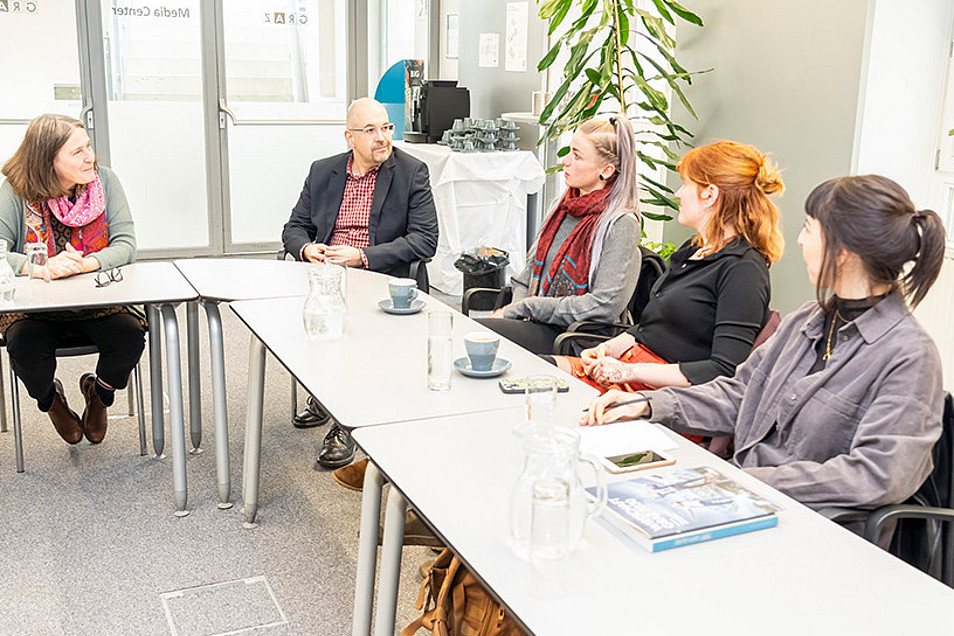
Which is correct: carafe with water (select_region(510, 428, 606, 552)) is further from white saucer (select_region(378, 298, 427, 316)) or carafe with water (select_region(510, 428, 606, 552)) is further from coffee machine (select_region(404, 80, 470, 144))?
coffee machine (select_region(404, 80, 470, 144))

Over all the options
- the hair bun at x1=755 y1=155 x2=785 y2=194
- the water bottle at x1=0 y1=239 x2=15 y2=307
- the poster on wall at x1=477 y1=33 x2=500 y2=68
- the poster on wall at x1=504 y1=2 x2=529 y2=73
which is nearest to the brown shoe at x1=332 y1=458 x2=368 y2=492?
the water bottle at x1=0 y1=239 x2=15 y2=307

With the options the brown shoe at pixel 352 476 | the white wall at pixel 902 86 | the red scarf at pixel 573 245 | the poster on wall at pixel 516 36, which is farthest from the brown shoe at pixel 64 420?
the poster on wall at pixel 516 36

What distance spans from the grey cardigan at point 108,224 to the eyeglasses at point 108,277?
0.14 metres

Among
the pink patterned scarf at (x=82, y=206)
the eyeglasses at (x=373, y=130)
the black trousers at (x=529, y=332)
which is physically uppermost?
the eyeglasses at (x=373, y=130)

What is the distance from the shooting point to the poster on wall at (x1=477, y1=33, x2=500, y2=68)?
643 centimetres

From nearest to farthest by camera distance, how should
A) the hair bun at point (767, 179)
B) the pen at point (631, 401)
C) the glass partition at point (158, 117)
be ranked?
the pen at point (631, 401) → the hair bun at point (767, 179) → the glass partition at point (158, 117)

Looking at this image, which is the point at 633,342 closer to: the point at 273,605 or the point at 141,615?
the point at 273,605

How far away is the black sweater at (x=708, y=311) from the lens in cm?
260

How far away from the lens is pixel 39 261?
3.27 metres

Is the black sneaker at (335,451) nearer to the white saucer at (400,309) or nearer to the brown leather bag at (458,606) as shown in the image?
the white saucer at (400,309)

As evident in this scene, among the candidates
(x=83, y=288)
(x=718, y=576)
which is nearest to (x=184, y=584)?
(x=83, y=288)

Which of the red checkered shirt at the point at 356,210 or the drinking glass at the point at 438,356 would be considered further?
the red checkered shirt at the point at 356,210

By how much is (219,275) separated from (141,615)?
4.19ft

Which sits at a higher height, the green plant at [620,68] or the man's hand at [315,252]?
the green plant at [620,68]
